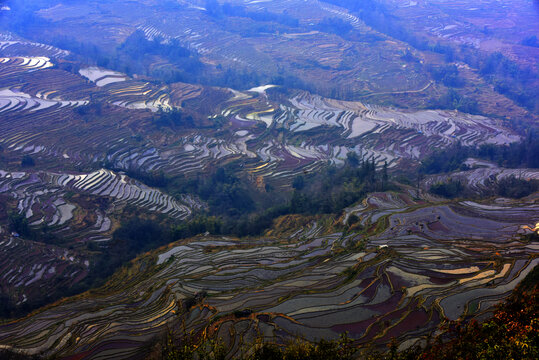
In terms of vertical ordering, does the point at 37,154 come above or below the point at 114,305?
below

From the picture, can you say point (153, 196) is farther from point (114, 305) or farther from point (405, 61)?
point (405, 61)

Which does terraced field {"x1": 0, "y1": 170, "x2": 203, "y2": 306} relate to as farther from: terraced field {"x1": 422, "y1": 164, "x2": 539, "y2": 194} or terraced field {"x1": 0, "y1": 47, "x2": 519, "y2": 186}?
terraced field {"x1": 422, "y1": 164, "x2": 539, "y2": 194}

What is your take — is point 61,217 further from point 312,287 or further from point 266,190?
point 312,287

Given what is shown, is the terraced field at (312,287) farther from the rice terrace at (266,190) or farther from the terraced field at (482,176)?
the terraced field at (482,176)

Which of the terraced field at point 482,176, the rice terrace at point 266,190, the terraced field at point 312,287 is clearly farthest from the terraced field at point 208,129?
the terraced field at point 312,287

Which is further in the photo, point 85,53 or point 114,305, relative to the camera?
point 85,53

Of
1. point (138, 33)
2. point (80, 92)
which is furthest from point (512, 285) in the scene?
point (138, 33)
